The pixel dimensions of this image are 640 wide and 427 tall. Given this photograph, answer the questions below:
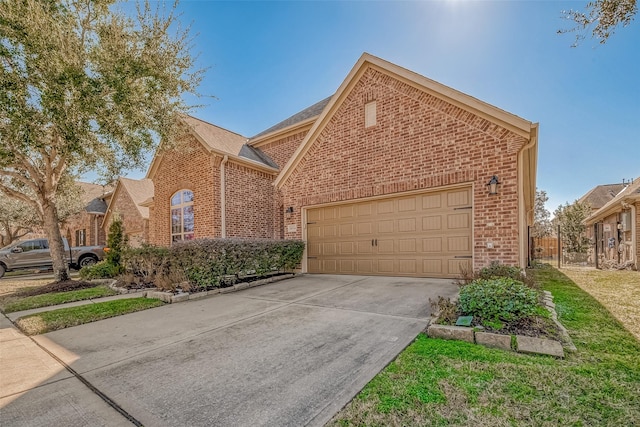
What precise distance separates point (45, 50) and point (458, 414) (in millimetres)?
11027

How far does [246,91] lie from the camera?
494 inches

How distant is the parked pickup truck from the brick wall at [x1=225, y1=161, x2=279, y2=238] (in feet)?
30.9

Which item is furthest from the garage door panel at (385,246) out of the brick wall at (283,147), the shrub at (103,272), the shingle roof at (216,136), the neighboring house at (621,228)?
the neighboring house at (621,228)

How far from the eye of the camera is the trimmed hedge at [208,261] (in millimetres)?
7387

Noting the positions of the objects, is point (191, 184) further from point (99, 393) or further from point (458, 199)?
point (99, 393)

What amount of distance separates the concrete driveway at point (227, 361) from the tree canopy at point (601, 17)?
A: 473 centimetres

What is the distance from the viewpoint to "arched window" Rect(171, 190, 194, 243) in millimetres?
12000

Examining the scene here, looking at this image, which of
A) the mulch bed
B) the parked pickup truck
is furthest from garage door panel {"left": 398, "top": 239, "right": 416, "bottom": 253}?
the parked pickup truck

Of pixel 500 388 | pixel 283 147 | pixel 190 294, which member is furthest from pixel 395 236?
pixel 283 147

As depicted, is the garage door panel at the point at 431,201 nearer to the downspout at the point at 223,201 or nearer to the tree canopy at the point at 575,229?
the downspout at the point at 223,201

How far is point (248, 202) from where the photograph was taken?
1172 centimetres

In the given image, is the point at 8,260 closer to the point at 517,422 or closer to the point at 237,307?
the point at 237,307

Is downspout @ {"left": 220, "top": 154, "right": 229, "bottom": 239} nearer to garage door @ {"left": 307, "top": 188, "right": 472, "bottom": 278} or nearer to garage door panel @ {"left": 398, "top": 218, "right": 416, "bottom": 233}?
garage door @ {"left": 307, "top": 188, "right": 472, "bottom": 278}

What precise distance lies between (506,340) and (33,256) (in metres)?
20.3
